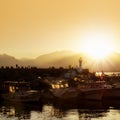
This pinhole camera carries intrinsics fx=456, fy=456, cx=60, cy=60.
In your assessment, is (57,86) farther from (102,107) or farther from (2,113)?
(2,113)

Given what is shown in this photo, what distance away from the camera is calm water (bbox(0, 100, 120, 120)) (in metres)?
58.3

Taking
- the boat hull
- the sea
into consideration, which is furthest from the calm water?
the boat hull

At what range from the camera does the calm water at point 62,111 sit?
2295 inches

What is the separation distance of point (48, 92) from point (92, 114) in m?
20.8

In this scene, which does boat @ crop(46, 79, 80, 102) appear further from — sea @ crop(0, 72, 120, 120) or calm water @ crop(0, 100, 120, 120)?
calm water @ crop(0, 100, 120, 120)

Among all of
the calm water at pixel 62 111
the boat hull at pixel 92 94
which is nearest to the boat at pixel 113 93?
the boat hull at pixel 92 94

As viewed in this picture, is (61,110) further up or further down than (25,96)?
further down

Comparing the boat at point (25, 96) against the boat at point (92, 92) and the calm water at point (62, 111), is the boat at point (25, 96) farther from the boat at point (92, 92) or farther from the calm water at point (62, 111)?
the boat at point (92, 92)

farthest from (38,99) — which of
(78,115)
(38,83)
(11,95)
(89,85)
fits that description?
(38,83)

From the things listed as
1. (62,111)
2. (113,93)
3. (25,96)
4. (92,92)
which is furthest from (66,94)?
(62,111)

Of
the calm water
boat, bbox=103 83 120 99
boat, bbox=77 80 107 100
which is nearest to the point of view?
the calm water

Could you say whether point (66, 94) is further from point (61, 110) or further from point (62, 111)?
point (62, 111)

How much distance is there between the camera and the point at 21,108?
224 ft

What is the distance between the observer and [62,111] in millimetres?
64188
